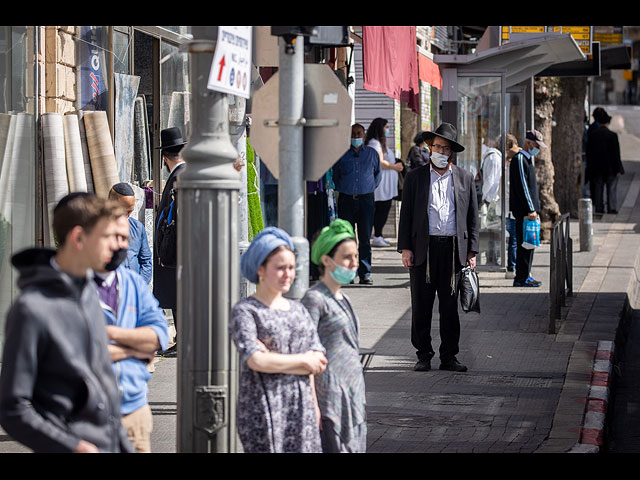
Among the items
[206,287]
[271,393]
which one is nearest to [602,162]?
[206,287]

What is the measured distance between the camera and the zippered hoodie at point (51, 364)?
3861 millimetres

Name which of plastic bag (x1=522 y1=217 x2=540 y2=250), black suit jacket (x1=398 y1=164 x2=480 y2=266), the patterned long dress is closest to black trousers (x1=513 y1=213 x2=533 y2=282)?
plastic bag (x1=522 y1=217 x2=540 y2=250)

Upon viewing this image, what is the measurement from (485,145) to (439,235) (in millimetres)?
6640

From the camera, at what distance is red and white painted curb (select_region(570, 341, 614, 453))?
24.7 feet

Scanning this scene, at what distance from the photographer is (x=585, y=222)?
61.7 ft

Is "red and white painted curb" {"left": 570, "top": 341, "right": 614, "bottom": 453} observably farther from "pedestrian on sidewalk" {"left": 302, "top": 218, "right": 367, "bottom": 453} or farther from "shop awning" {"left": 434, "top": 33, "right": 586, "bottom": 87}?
"shop awning" {"left": 434, "top": 33, "right": 586, "bottom": 87}

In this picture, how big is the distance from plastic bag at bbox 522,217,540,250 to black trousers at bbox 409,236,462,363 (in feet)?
14.6

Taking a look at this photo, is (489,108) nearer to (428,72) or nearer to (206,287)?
(428,72)

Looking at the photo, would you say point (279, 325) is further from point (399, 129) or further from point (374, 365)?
point (399, 129)

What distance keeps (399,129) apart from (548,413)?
46.4 feet

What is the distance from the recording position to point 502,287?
15.0m

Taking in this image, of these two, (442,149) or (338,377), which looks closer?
(338,377)

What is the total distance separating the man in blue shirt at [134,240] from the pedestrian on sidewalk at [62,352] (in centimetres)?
438

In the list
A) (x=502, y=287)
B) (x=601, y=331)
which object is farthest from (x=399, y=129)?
(x=601, y=331)
